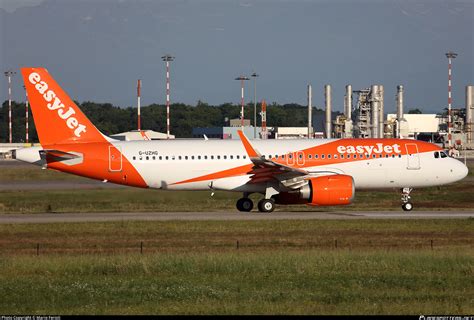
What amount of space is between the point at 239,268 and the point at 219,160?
2041 centimetres

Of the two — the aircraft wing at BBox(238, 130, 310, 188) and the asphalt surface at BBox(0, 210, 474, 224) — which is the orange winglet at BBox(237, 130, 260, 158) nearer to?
the aircraft wing at BBox(238, 130, 310, 188)

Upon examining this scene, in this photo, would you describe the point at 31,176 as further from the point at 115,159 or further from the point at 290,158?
the point at 290,158

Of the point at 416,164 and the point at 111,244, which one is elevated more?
the point at 416,164

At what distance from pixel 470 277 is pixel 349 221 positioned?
1529 cm

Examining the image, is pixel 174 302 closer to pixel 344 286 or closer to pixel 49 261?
pixel 344 286

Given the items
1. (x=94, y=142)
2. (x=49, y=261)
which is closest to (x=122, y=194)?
(x=94, y=142)

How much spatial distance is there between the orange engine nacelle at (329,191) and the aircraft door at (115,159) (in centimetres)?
900

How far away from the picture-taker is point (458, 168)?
153 ft

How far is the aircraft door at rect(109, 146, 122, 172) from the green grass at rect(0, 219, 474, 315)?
6882mm

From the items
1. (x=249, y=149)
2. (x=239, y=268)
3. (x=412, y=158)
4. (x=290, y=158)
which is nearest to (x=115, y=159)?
(x=249, y=149)

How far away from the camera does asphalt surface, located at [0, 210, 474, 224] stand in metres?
40.5

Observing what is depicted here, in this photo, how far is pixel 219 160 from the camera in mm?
45281

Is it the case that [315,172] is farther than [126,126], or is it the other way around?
[126,126]

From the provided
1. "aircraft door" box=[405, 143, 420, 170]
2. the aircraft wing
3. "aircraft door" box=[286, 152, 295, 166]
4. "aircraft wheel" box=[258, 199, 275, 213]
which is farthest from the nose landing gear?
"aircraft door" box=[405, 143, 420, 170]
